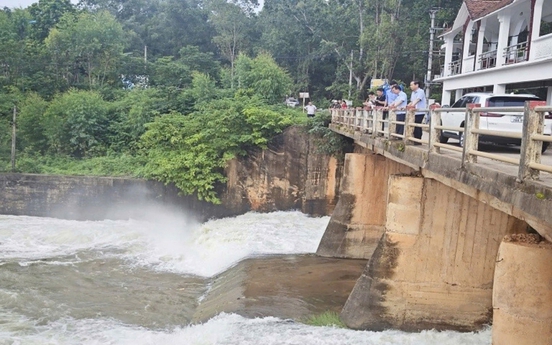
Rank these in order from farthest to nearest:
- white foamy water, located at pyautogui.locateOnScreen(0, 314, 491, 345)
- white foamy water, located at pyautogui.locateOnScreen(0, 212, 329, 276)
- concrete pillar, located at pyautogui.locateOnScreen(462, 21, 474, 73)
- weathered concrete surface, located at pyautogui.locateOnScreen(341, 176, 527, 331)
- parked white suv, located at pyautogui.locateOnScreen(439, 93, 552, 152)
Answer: concrete pillar, located at pyautogui.locateOnScreen(462, 21, 474, 73), white foamy water, located at pyautogui.locateOnScreen(0, 212, 329, 276), weathered concrete surface, located at pyautogui.locateOnScreen(341, 176, 527, 331), parked white suv, located at pyautogui.locateOnScreen(439, 93, 552, 152), white foamy water, located at pyautogui.locateOnScreen(0, 314, 491, 345)

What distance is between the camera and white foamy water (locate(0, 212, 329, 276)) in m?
17.0

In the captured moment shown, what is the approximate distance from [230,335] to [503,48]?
17933mm

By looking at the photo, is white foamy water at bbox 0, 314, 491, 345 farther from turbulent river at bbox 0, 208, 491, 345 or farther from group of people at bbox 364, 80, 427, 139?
group of people at bbox 364, 80, 427, 139

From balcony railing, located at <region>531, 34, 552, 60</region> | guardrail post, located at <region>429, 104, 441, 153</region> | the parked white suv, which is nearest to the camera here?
guardrail post, located at <region>429, 104, 441, 153</region>

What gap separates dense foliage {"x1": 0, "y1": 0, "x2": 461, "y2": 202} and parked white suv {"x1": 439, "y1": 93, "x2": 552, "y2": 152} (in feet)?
30.3

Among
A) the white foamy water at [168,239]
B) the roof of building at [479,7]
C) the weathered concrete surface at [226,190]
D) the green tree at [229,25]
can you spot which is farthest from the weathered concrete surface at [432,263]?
the green tree at [229,25]

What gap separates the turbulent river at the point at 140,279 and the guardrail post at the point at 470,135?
3951mm

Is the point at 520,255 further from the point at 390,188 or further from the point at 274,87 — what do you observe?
the point at 274,87

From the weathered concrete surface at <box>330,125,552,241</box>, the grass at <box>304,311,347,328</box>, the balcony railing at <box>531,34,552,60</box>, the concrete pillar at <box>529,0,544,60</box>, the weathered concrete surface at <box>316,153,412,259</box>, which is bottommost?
the grass at <box>304,311,347,328</box>

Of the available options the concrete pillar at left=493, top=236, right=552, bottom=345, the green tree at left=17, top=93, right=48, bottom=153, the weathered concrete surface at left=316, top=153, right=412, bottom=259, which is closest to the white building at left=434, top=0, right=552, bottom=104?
the weathered concrete surface at left=316, top=153, right=412, bottom=259

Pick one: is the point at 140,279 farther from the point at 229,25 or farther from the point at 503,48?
the point at 229,25

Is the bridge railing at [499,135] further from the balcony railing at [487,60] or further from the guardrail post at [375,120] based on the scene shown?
the balcony railing at [487,60]

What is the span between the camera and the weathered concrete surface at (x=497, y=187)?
5008 millimetres

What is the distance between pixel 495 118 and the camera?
975 centimetres
